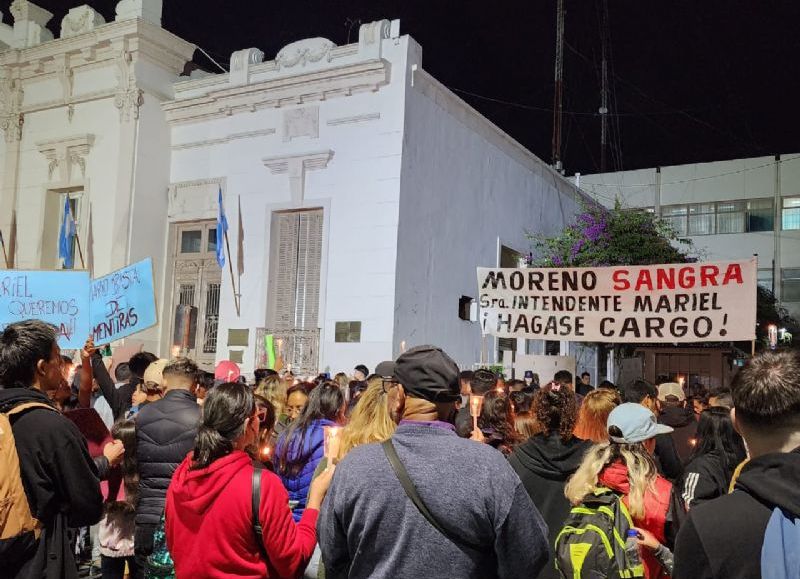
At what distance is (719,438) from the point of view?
4.58 meters

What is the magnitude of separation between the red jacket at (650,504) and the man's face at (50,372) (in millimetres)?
2649

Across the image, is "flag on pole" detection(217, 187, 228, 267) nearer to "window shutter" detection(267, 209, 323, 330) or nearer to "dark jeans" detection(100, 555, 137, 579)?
"window shutter" detection(267, 209, 323, 330)

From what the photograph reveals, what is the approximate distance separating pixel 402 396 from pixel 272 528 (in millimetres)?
894

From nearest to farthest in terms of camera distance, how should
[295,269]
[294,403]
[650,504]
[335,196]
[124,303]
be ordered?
1. [650,504]
2. [294,403]
3. [124,303]
4. [335,196]
5. [295,269]

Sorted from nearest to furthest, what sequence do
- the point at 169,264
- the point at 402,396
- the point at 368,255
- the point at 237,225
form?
the point at 402,396 < the point at 368,255 < the point at 237,225 < the point at 169,264

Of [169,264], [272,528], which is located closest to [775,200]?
[169,264]

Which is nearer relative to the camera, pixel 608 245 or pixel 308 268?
pixel 308 268

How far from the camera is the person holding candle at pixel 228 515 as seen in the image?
3.19 metres

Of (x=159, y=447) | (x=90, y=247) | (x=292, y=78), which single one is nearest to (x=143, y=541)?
(x=159, y=447)

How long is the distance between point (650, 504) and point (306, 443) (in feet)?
7.35

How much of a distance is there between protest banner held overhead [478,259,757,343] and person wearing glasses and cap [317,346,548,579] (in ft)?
24.4

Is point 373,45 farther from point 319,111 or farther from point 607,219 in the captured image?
point 607,219

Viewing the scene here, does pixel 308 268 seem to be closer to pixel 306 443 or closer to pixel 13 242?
pixel 13 242

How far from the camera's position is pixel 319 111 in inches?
671
